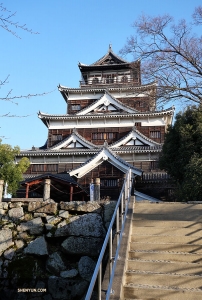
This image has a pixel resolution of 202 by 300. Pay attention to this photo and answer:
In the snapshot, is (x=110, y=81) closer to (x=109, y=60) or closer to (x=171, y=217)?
(x=109, y=60)

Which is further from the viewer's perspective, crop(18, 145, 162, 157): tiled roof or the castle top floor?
the castle top floor

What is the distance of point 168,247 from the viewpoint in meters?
5.02

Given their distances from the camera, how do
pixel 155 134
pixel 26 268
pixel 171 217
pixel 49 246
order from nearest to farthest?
1. pixel 171 217
2. pixel 26 268
3. pixel 49 246
4. pixel 155 134

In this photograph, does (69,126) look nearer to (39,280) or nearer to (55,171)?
(55,171)

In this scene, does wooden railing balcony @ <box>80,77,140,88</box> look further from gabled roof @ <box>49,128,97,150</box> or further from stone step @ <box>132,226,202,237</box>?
stone step @ <box>132,226,202,237</box>

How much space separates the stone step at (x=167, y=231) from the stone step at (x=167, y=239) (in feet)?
0.44

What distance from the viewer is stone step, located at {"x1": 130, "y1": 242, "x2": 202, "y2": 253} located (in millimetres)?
4969

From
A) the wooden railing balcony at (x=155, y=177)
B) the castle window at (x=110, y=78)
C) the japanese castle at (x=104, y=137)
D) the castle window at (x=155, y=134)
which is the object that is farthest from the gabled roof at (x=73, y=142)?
the castle window at (x=110, y=78)

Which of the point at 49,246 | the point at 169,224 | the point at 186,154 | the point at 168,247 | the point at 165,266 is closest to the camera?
the point at 165,266

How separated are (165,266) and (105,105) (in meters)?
21.2

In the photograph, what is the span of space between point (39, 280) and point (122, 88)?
20.7 metres

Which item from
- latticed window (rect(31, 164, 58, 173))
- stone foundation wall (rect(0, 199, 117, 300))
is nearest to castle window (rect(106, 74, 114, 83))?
latticed window (rect(31, 164, 58, 173))

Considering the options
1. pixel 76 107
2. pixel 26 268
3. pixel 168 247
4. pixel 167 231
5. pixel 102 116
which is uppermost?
pixel 76 107

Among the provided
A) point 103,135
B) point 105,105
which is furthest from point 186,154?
point 105,105
